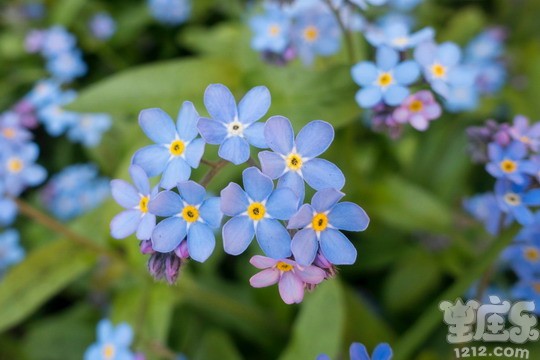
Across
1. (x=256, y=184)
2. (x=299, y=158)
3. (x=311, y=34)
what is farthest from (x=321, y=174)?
(x=311, y=34)

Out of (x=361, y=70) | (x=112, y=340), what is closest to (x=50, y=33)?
(x=112, y=340)

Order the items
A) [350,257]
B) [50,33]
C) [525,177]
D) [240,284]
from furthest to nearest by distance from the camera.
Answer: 1. [50,33]
2. [240,284]
3. [525,177]
4. [350,257]

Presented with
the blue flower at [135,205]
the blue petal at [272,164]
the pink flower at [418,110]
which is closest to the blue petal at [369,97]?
the pink flower at [418,110]

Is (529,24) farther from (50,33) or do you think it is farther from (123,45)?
(50,33)

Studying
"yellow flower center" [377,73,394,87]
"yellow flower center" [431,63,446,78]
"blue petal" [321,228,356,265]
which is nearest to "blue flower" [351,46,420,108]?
"yellow flower center" [377,73,394,87]

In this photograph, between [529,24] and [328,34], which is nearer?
[328,34]
